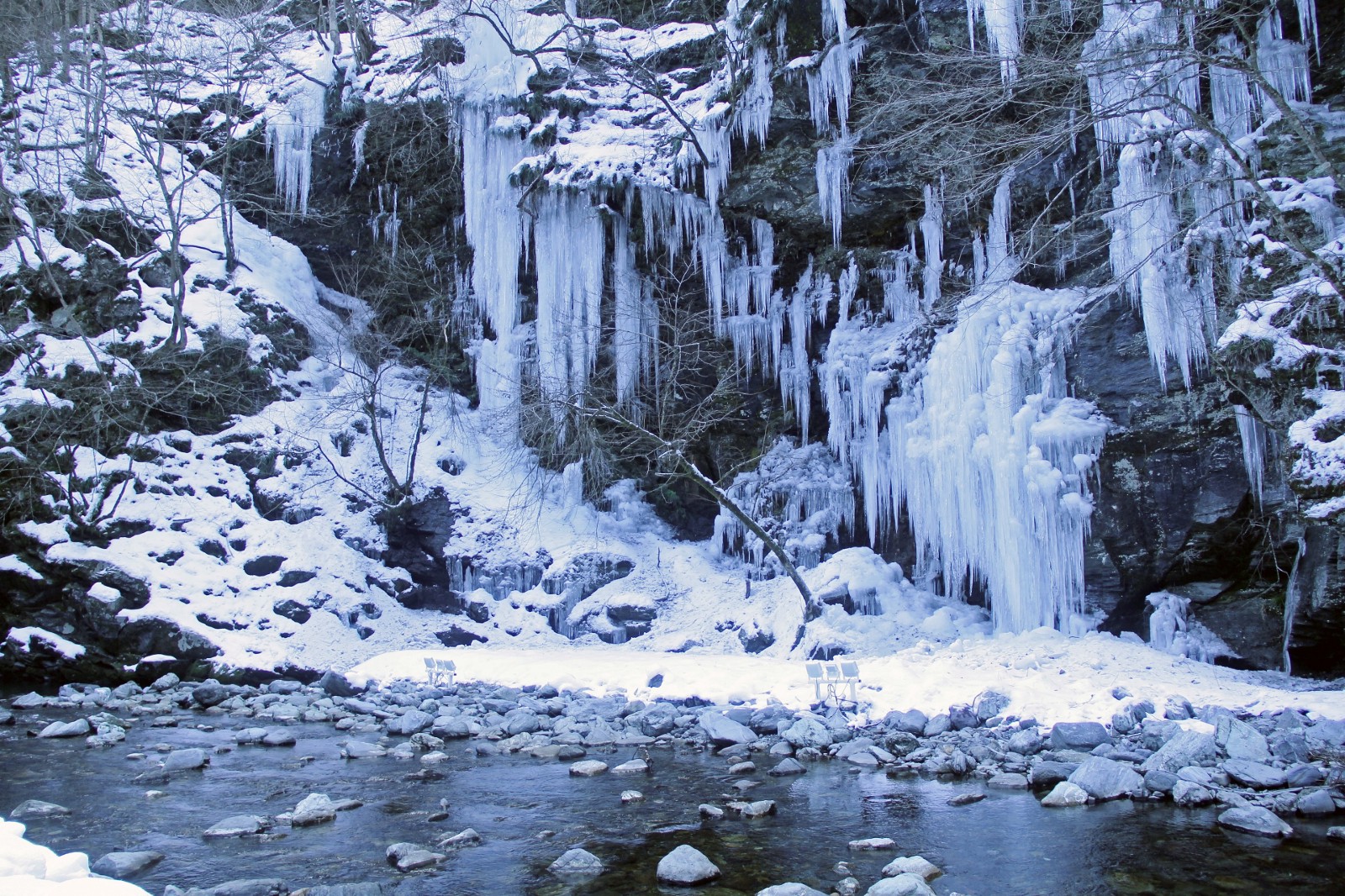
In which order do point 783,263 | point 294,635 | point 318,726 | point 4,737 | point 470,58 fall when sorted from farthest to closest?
point 470,58, point 783,263, point 294,635, point 318,726, point 4,737

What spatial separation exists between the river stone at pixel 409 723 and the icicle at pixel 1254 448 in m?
8.90

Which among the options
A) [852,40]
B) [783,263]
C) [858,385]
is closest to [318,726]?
[858,385]

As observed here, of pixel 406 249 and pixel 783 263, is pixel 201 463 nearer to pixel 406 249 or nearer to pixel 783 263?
pixel 406 249

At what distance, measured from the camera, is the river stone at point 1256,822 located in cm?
483

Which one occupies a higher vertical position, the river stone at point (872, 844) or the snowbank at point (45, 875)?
the snowbank at point (45, 875)

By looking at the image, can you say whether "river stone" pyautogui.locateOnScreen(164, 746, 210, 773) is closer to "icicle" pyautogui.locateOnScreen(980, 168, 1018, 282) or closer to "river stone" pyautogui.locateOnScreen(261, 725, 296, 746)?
"river stone" pyautogui.locateOnScreen(261, 725, 296, 746)

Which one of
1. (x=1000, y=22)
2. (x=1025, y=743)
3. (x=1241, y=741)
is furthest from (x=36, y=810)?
(x=1000, y=22)

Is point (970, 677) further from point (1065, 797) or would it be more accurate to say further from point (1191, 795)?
point (1191, 795)

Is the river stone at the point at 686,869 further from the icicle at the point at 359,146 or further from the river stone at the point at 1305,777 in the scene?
the icicle at the point at 359,146

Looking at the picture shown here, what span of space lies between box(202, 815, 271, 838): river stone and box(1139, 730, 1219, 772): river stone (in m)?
5.92

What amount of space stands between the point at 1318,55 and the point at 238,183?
18.6 metres

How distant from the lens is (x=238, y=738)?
8031 millimetres

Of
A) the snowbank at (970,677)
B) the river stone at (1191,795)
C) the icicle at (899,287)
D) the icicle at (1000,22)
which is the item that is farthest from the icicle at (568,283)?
the river stone at (1191,795)

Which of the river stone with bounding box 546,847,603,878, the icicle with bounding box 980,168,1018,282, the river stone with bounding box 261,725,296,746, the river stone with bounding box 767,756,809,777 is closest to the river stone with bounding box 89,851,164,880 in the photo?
the river stone with bounding box 546,847,603,878
